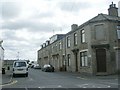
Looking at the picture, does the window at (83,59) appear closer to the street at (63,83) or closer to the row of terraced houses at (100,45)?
the row of terraced houses at (100,45)

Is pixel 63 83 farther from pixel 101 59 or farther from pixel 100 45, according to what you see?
pixel 100 45

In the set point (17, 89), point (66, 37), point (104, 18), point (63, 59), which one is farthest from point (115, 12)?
point (17, 89)

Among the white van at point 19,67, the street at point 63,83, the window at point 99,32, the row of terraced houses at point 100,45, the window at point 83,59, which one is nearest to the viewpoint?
the street at point 63,83

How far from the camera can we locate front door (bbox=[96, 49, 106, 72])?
36.5 metres

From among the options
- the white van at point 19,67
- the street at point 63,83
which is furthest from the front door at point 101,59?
the white van at point 19,67

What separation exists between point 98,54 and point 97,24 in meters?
4.44

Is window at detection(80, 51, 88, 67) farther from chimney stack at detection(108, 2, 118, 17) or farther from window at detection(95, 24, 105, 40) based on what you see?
chimney stack at detection(108, 2, 118, 17)

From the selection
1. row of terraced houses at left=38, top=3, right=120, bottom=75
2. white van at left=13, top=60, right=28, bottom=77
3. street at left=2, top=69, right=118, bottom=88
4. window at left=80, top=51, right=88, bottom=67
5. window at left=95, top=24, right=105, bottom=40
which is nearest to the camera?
street at left=2, top=69, right=118, bottom=88

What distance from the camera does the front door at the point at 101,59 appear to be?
36.5 meters

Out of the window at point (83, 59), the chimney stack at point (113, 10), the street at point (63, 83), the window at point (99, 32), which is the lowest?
the street at point (63, 83)

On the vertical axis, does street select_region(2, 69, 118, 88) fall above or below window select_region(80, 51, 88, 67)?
below

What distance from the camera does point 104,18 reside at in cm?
3759

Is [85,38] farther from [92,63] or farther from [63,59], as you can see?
[63,59]

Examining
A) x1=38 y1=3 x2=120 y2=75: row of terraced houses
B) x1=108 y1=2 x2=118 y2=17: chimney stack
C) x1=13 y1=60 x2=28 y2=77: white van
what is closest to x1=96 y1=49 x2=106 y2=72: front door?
x1=38 y1=3 x2=120 y2=75: row of terraced houses
